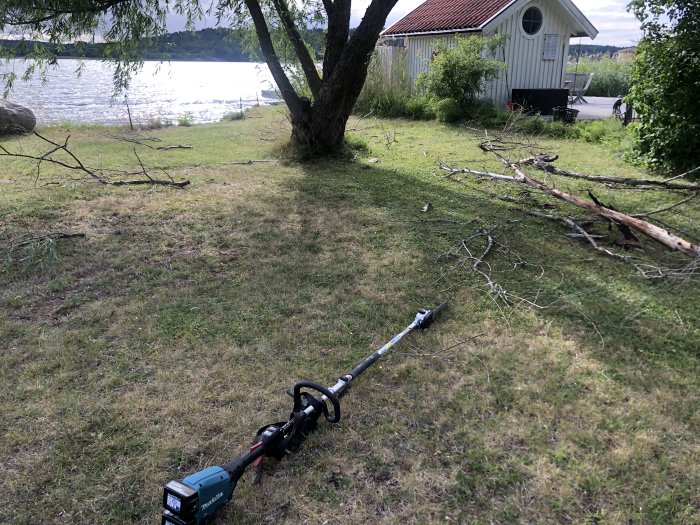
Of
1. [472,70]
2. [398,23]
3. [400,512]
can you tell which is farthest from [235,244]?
[398,23]

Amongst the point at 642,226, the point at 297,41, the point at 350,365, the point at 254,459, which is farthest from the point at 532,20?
the point at 254,459

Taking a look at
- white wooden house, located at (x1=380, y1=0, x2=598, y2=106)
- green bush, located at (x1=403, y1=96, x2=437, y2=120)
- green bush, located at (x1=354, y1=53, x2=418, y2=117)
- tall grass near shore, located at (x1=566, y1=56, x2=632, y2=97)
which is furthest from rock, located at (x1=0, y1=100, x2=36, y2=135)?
tall grass near shore, located at (x1=566, y1=56, x2=632, y2=97)

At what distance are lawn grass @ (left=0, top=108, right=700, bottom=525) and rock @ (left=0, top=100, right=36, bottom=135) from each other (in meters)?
7.90

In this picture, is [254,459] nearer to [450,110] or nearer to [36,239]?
[36,239]

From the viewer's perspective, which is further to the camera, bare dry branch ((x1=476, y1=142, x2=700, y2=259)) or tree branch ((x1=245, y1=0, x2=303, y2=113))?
tree branch ((x1=245, y1=0, x2=303, y2=113))

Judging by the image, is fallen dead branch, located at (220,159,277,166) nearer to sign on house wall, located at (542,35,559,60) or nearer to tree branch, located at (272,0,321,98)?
tree branch, located at (272,0,321,98)

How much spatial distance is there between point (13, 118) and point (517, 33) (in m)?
14.0

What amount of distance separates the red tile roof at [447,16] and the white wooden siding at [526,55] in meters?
0.37

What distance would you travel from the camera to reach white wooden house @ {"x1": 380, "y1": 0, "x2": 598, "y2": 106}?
14.6 m

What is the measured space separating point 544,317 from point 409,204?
117 inches

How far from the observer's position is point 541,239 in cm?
500

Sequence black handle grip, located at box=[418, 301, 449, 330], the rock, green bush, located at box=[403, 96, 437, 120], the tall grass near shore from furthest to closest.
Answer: the tall grass near shore, green bush, located at box=[403, 96, 437, 120], the rock, black handle grip, located at box=[418, 301, 449, 330]

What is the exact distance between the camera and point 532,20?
49.8ft

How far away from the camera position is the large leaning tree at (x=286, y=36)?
7461mm
